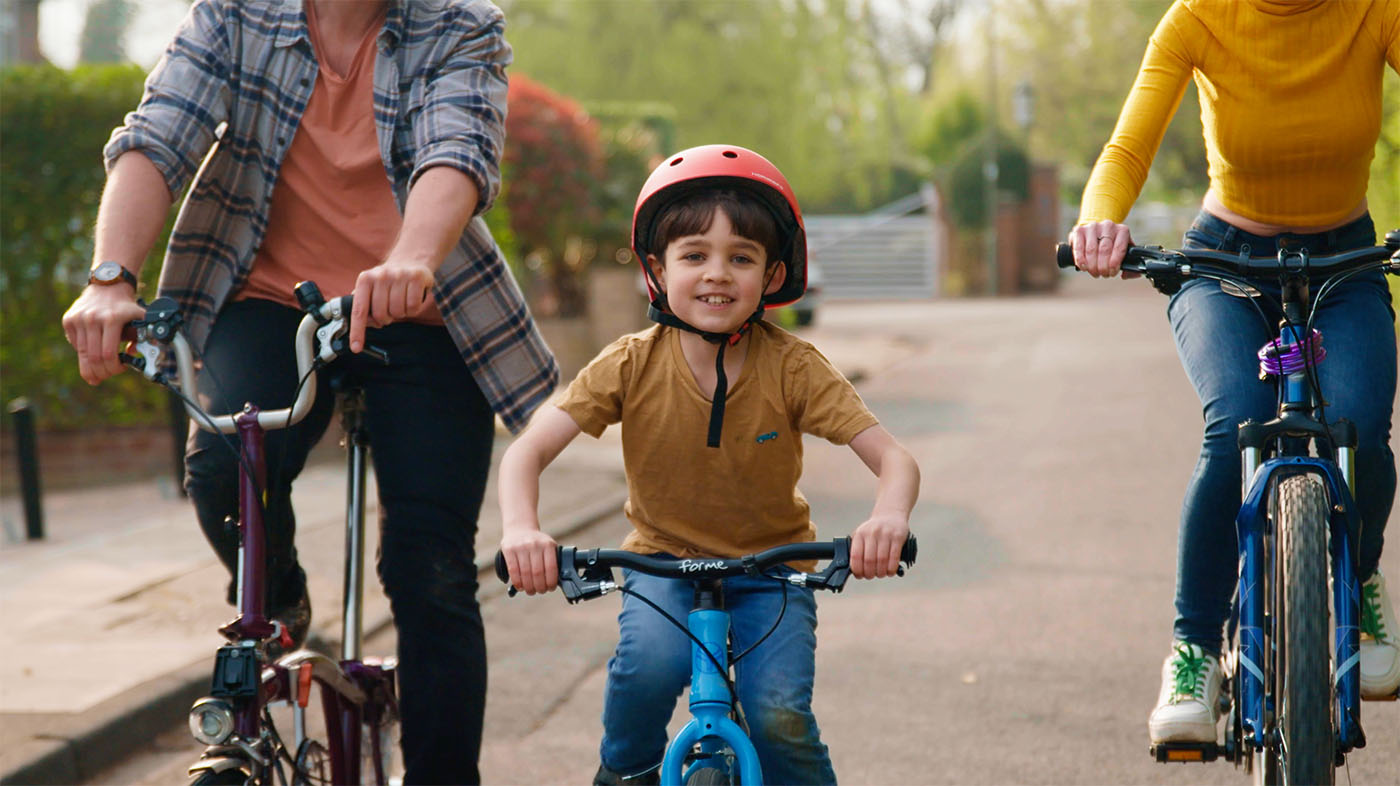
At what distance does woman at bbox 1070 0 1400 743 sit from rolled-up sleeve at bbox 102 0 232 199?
1785 millimetres

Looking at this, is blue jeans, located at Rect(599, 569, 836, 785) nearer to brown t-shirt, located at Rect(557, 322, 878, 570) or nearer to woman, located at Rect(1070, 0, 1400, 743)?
brown t-shirt, located at Rect(557, 322, 878, 570)

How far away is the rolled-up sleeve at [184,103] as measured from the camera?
3129 millimetres

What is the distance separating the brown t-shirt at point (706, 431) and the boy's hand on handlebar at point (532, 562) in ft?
1.20

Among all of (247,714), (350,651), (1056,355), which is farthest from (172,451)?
(1056,355)

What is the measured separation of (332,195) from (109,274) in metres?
0.60

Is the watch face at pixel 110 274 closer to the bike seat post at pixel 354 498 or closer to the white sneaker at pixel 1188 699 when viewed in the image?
the bike seat post at pixel 354 498

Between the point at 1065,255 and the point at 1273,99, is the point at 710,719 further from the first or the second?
the point at 1273,99

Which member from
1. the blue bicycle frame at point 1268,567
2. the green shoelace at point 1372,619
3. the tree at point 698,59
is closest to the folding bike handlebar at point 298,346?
the blue bicycle frame at point 1268,567

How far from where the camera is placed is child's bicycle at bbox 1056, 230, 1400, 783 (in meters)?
2.79

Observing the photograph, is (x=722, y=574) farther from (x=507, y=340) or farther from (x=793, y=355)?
(x=507, y=340)

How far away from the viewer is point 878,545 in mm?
2547

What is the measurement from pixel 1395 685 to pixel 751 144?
1211 inches

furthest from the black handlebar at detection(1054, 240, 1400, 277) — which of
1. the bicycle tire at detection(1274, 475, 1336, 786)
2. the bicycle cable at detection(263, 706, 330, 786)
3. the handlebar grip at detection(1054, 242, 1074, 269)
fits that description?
the bicycle cable at detection(263, 706, 330, 786)

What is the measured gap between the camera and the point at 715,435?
2.91 meters
